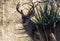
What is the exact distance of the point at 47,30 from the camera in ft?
16.0

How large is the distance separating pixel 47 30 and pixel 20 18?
2.23ft

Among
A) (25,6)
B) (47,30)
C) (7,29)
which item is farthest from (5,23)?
(47,30)

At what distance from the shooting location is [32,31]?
532cm

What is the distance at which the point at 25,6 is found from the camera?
5289mm

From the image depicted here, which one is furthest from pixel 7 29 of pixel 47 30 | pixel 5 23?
pixel 47 30

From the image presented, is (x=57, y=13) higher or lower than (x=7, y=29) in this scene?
higher

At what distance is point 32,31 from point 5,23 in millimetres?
551

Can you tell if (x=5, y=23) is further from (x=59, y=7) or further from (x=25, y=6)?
(x=59, y=7)

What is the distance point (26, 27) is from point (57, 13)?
717 mm

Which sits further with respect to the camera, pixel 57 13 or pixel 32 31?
pixel 32 31

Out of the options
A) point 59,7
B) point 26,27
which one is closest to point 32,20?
point 26,27

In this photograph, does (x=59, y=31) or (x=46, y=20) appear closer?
(x=46, y=20)

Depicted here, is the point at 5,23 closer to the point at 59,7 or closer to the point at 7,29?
the point at 7,29

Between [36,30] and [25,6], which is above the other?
[25,6]
